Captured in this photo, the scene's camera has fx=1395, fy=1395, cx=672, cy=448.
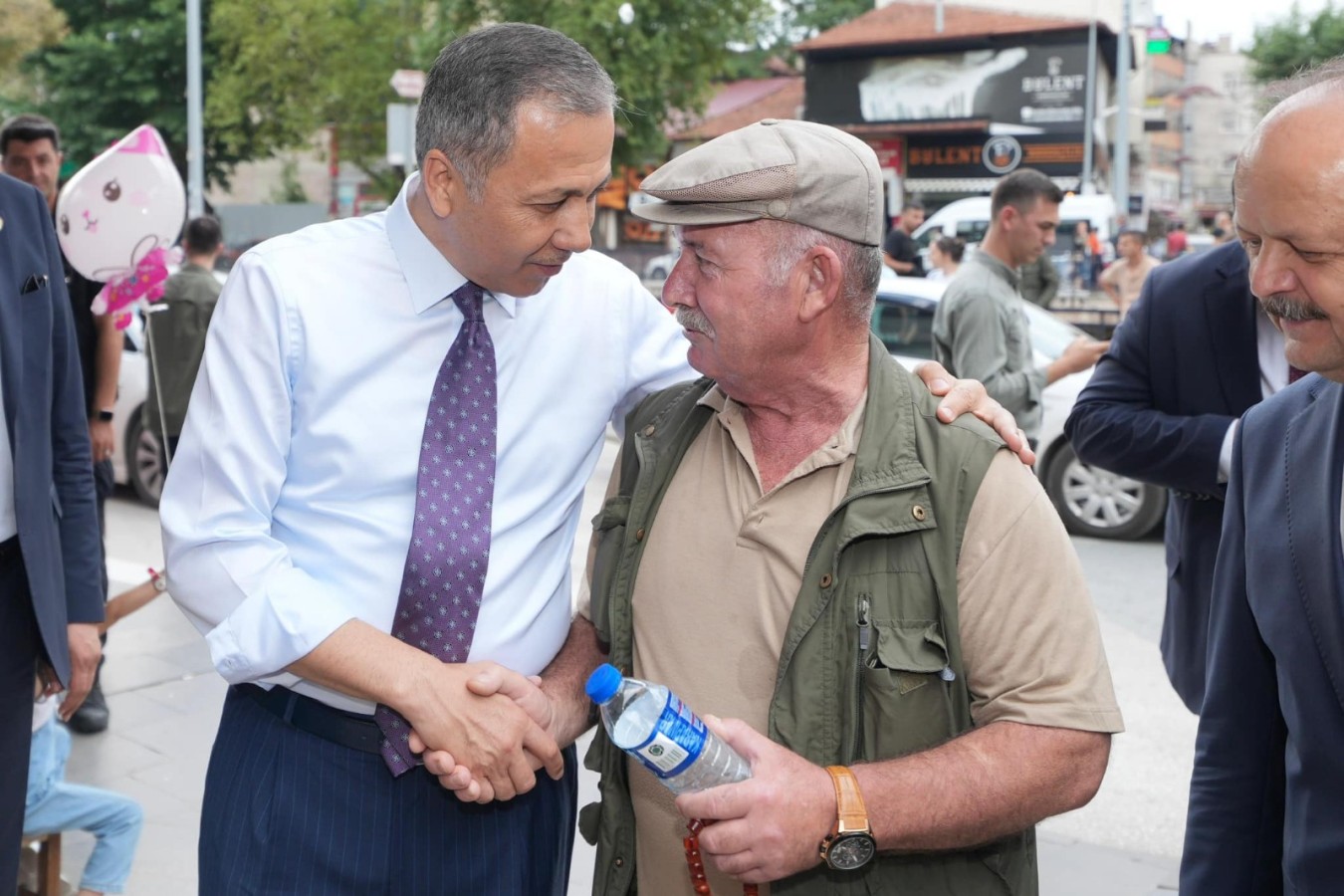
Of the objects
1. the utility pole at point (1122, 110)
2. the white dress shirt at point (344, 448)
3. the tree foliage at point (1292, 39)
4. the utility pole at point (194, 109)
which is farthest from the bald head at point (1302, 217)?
the tree foliage at point (1292, 39)

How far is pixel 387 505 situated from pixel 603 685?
0.55m

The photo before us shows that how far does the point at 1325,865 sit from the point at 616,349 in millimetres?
1359

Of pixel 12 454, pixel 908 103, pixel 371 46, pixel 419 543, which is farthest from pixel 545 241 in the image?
pixel 908 103

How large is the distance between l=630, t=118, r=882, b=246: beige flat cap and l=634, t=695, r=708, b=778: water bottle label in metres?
0.74

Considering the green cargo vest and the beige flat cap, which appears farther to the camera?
the beige flat cap

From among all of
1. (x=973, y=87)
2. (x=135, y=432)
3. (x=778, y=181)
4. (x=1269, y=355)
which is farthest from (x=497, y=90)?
(x=973, y=87)

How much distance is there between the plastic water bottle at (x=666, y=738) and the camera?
5.74 ft

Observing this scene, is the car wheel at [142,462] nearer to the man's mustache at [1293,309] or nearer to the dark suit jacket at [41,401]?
the dark suit jacket at [41,401]

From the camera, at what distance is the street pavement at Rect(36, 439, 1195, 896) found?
438 centimetres

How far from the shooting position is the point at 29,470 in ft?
9.05

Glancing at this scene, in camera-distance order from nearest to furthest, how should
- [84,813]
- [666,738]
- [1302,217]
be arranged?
[1302,217] → [666,738] → [84,813]

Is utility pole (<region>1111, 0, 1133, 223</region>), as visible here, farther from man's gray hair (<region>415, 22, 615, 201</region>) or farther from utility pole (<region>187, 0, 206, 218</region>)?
man's gray hair (<region>415, 22, 615, 201</region>)

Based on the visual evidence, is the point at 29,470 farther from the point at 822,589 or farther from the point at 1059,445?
the point at 1059,445

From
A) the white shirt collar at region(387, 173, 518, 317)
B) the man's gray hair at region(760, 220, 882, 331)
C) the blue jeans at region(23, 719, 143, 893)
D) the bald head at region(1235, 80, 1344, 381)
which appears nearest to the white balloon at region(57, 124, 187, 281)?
the blue jeans at region(23, 719, 143, 893)
